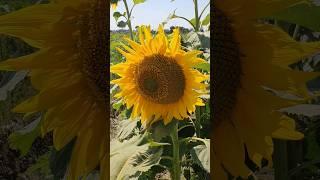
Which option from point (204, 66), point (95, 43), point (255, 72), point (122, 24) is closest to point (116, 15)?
point (122, 24)

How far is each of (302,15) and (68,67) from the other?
0.47 metres

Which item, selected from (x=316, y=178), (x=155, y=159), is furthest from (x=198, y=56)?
(x=316, y=178)

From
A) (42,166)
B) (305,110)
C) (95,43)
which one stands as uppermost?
(95,43)

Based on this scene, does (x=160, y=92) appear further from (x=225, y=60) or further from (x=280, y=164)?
(x=280, y=164)

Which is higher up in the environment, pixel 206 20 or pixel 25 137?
pixel 206 20

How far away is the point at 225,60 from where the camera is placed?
0.88 metres

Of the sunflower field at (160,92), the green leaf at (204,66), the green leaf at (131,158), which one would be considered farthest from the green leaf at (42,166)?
the green leaf at (204,66)

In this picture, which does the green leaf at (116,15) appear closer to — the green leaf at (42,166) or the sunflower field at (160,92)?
the sunflower field at (160,92)

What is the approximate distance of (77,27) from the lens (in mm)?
901

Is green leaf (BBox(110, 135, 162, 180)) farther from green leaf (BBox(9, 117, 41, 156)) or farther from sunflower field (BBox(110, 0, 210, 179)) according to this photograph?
green leaf (BBox(9, 117, 41, 156))

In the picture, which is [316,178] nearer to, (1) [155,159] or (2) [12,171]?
(1) [155,159]

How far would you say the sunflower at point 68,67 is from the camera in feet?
2.95

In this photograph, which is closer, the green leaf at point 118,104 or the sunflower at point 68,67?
the sunflower at point 68,67

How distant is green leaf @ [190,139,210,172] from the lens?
3.09 ft
